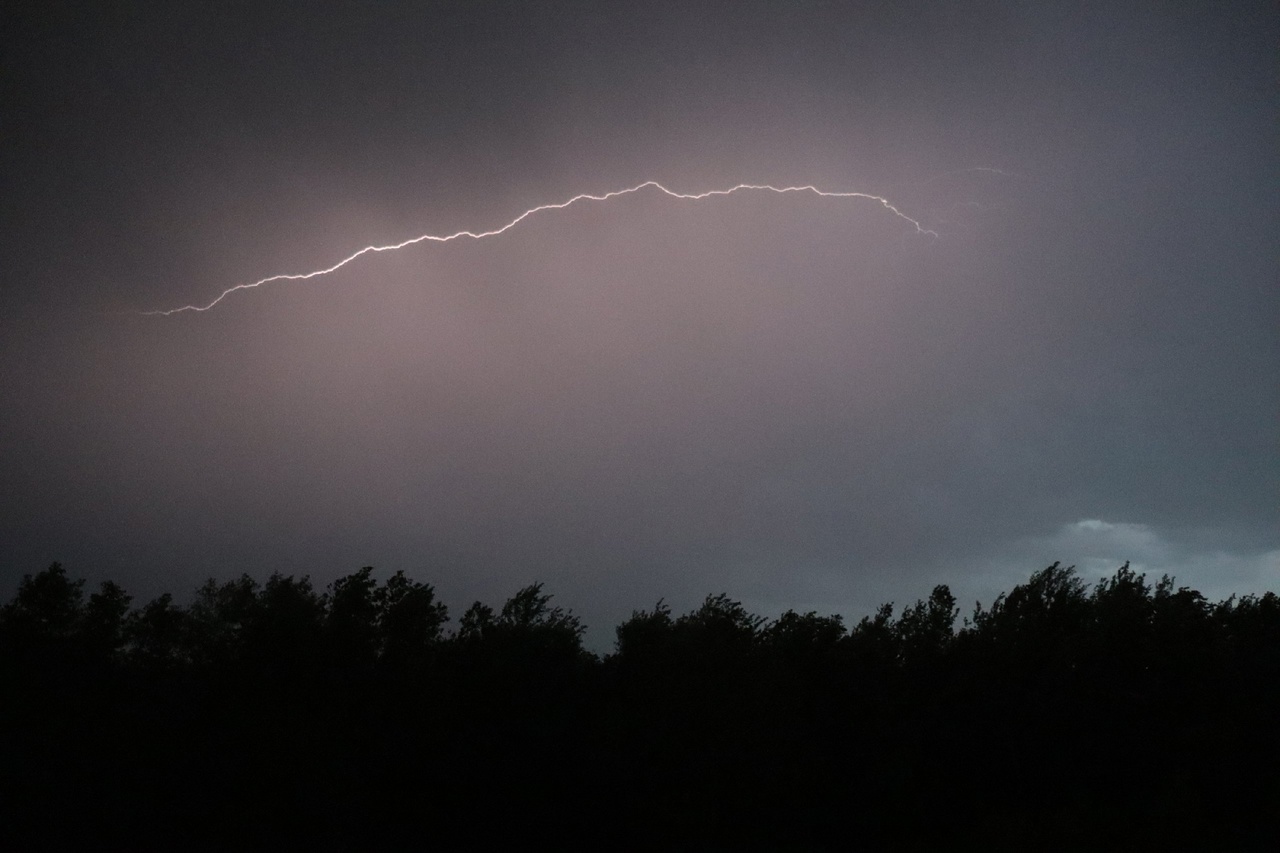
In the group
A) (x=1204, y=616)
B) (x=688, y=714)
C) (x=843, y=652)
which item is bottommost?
(x=688, y=714)

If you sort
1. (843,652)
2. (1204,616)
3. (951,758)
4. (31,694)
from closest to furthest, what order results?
1. (31,694)
2. (951,758)
3. (843,652)
4. (1204,616)

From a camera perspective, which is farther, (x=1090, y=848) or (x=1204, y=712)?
(x=1204, y=712)

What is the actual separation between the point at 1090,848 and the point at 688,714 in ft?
35.5

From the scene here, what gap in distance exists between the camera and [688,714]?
76.0 feet

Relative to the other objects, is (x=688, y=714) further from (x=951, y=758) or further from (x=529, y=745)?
(x=951, y=758)

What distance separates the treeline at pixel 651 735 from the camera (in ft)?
63.6

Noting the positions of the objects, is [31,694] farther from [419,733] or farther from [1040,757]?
[1040,757]

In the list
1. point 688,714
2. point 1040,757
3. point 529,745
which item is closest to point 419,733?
point 529,745

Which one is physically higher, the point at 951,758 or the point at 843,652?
the point at 843,652

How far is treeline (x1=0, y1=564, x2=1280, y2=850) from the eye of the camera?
63.6 feet

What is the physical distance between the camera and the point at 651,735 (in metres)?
22.2

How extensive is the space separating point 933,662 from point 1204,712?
8.45 meters

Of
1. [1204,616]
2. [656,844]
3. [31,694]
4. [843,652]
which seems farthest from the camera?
[1204,616]

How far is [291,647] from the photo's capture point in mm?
23375
